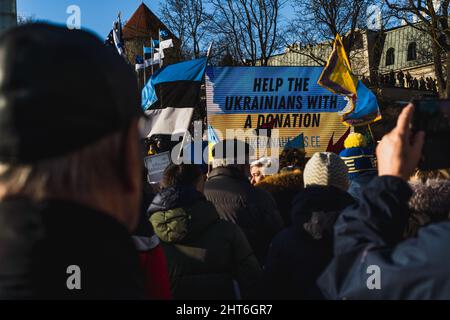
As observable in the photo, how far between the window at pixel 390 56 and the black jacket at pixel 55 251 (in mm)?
50542

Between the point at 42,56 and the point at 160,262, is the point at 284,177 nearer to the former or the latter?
the point at 160,262

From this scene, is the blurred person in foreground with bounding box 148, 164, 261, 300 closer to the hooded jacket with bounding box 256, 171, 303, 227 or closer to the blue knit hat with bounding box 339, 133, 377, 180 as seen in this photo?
the hooded jacket with bounding box 256, 171, 303, 227

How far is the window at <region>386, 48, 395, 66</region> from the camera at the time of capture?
48250 mm

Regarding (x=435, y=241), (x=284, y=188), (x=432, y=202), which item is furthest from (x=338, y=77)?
(x=435, y=241)

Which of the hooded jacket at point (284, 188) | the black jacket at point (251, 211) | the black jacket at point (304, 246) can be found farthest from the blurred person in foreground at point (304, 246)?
the hooded jacket at point (284, 188)

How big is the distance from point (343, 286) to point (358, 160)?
377cm

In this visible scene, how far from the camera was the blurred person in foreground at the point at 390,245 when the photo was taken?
1.42 m

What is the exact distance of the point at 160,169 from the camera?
5.81 metres

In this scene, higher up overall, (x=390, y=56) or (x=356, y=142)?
(x=390, y=56)

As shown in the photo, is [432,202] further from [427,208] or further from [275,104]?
[275,104]

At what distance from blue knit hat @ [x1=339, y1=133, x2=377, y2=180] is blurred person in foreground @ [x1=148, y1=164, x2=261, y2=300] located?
2.44 meters

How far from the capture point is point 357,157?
5316 millimetres

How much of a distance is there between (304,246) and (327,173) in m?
0.60

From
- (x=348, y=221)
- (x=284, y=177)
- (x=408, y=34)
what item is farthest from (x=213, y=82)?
(x=408, y=34)
